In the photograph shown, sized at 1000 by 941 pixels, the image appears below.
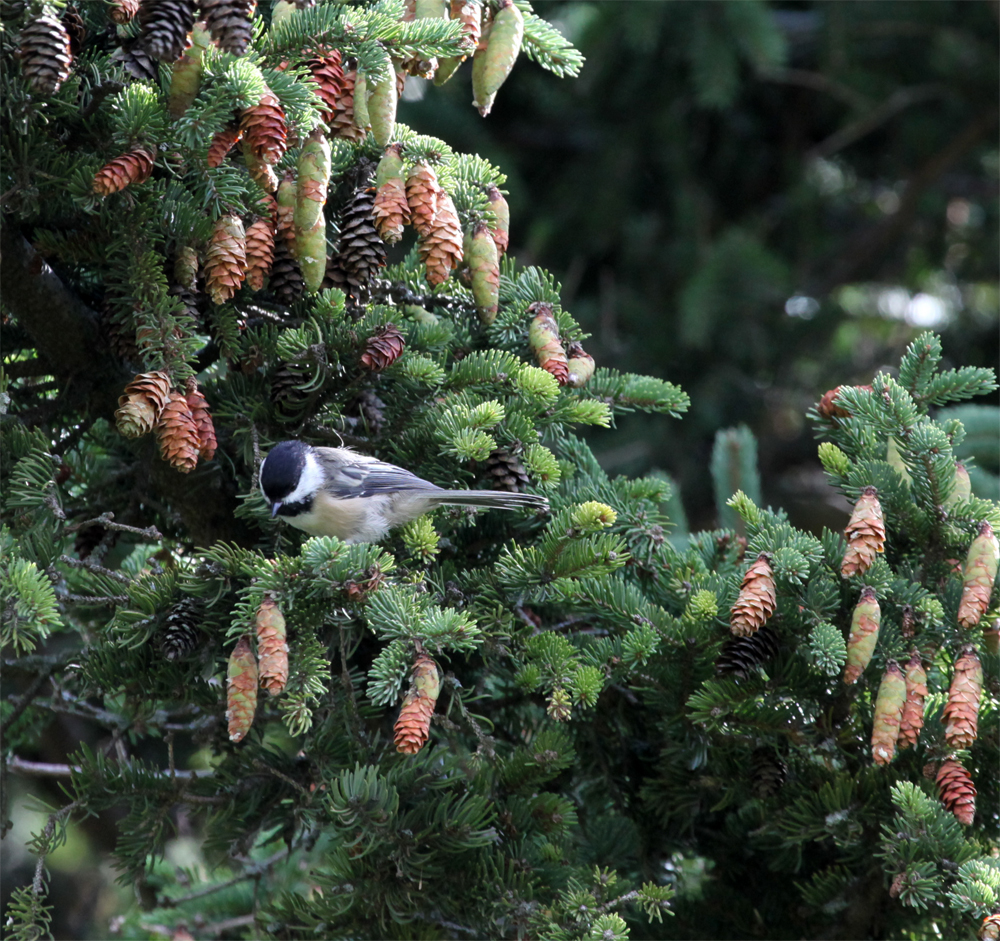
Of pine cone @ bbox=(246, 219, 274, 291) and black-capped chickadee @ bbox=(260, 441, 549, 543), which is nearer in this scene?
pine cone @ bbox=(246, 219, 274, 291)

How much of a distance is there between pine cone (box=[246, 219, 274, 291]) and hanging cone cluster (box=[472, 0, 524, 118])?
564mm

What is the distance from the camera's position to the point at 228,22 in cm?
169

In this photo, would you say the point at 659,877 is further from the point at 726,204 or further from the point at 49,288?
the point at 726,204

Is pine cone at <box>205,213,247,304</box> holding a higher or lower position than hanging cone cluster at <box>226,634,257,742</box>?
higher

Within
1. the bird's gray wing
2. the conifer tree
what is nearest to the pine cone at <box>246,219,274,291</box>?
the conifer tree

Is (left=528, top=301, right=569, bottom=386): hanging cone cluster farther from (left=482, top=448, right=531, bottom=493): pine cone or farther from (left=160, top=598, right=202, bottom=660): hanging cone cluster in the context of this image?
(left=160, top=598, right=202, bottom=660): hanging cone cluster

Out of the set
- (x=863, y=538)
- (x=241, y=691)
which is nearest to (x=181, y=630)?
(x=241, y=691)

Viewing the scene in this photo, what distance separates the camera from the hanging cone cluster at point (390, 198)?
6.60 ft

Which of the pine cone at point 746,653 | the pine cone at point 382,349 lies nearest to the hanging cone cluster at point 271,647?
the pine cone at point 382,349

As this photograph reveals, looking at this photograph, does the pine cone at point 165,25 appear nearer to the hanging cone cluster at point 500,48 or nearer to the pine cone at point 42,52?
the pine cone at point 42,52

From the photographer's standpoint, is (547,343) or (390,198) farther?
(547,343)

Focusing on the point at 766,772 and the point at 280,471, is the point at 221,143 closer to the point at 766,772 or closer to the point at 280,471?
the point at 280,471

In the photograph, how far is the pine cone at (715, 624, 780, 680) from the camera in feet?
6.68

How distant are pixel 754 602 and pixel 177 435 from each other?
111cm
